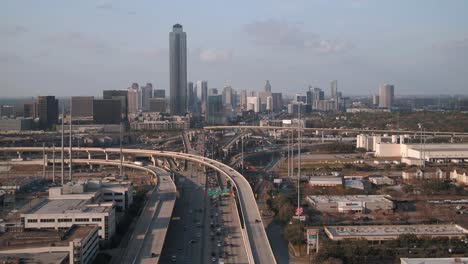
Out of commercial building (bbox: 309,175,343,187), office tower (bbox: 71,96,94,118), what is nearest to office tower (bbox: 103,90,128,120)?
office tower (bbox: 71,96,94,118)

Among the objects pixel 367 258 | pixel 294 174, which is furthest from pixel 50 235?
pixel 294 174

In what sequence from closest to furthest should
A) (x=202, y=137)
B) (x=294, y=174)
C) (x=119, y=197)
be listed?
(x=119, y=197), (x=294, y=174), (x=202, y=137)

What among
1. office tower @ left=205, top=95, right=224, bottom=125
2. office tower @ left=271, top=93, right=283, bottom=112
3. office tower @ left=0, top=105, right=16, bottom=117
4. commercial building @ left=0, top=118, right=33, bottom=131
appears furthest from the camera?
office tower @ left=271, top=93, right=283, bottom=112

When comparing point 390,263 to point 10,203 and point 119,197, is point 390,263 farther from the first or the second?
point 10,203

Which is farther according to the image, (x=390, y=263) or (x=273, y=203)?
(x=273, y=203)

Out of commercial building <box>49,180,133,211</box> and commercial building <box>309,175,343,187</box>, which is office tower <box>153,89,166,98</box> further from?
commercial building <box>49,180,133,211</box>
